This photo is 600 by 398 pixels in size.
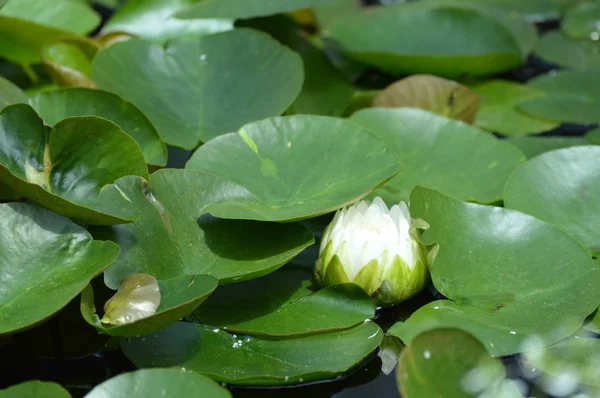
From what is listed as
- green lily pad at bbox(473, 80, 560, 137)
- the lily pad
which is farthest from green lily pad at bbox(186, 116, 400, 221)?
green lily pad at bbox(473, 80, 560, 137)

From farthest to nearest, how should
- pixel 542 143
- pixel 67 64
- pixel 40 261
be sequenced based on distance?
pixel 67 64 < pixel 542 143 < pixel 40 261

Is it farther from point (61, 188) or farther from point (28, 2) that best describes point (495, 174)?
point (28, 2)

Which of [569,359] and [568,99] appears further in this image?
[568,99]

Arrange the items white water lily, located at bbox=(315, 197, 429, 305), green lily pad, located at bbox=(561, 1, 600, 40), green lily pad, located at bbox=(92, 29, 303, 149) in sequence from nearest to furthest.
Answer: white water lily, located at bbox=(315, 197, 429, 305) < green lily pad, located at bbox=(92, 29, 303, 149) < green lily pad, located at bbox=(561, 1, 600, 40)

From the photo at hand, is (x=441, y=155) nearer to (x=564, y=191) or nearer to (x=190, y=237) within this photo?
(x=564, y=191)

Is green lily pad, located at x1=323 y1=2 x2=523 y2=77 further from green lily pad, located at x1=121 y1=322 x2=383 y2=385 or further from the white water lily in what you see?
green lily pad, located at x1=121 y1=322 x2=383 y2=385

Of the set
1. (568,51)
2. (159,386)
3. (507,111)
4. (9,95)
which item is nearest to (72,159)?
(9,95)

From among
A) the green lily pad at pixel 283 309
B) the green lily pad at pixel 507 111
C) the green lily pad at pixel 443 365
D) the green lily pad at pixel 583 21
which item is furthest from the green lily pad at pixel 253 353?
the green lily pad at pixel 583 21
